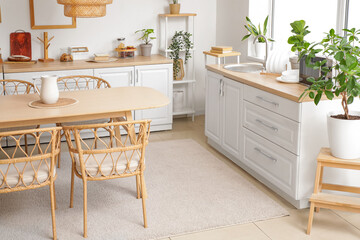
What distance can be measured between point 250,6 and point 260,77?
1.51 meters

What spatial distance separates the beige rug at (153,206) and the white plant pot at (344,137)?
2.08 ft

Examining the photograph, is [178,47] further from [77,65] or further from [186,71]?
[77,65]

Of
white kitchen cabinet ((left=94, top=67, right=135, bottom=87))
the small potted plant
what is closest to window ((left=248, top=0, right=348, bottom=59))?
the small potted plant

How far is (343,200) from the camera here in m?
3.16

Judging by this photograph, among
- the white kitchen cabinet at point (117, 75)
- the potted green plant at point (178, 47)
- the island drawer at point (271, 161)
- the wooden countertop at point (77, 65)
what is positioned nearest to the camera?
the island drawer at point (271, 161)

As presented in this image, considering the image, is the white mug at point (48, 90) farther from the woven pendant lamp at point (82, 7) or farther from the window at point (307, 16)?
the window at point (307, 16)

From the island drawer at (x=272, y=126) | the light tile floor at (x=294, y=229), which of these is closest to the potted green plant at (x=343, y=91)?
the island drawer at (x=272, y=126)

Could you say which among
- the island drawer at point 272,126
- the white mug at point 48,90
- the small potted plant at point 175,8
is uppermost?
the small potted plant at point 175,8

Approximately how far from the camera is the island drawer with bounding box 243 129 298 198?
352cm

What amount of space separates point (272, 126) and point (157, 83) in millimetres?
2000

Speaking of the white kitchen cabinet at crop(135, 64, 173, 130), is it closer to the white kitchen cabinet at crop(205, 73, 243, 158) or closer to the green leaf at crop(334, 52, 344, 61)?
the white kitchen cabinet at crop(205, 73, 243, 158)

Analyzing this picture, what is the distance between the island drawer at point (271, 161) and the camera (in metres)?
3.52

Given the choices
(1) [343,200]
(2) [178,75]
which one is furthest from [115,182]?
(2) [178,75]

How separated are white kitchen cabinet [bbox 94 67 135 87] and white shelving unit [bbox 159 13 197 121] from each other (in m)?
0.63
